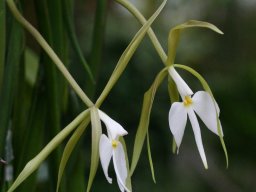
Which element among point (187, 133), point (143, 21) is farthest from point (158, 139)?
point (143, 21)

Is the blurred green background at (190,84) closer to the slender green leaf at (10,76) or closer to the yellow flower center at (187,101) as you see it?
the slender green leaf at (10,76)

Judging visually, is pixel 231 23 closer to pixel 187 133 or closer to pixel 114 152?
pixel 187 133

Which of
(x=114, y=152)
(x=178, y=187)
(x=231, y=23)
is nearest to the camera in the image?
(x=114, y=152)

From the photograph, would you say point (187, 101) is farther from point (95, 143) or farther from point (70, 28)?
point (70, 28)

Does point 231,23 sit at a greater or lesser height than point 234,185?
greater

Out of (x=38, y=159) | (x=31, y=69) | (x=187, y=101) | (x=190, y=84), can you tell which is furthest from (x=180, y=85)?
(x=190, y=84)

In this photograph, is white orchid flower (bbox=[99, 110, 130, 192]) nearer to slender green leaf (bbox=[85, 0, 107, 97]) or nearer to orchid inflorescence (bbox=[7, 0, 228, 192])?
orchid inflorescence (bbox=[7, 0, 228, 192])

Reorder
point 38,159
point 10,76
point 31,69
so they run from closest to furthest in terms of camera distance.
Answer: point 38,159 < point 10,76 < point 31,69
